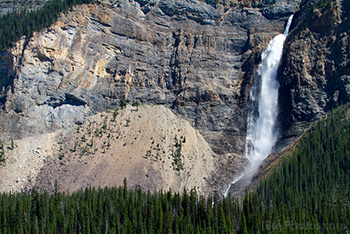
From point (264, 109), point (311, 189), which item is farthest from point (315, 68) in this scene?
point (311, 189)

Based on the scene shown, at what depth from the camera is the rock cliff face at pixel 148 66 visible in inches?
3986

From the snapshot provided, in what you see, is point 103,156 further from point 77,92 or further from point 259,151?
point 259,151

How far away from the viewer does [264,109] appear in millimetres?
108000

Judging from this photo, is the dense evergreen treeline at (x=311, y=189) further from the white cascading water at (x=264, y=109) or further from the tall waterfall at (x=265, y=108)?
the tall waterfall at (x=265, y=108)

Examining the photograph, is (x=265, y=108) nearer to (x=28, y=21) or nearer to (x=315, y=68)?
(x=315, y=68)

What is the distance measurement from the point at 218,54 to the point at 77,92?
120 ft

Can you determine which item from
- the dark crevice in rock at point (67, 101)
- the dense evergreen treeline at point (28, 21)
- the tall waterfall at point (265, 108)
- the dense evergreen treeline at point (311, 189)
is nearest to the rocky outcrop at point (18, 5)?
the dense evergreen treeline at point (28, 21)

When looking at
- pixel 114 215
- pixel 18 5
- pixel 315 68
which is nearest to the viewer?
pixel 114 215

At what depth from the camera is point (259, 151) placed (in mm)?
103188

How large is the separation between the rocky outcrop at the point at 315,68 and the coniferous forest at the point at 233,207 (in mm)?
11847

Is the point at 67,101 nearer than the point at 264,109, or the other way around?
the point at 67,101

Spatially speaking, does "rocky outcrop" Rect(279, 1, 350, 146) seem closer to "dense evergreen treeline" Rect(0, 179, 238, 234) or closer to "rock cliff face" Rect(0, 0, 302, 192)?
"rock cliff face" Rect(0, 0, 302, 192)

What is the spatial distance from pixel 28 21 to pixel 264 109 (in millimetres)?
56351

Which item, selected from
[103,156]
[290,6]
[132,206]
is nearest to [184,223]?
[132,206]
